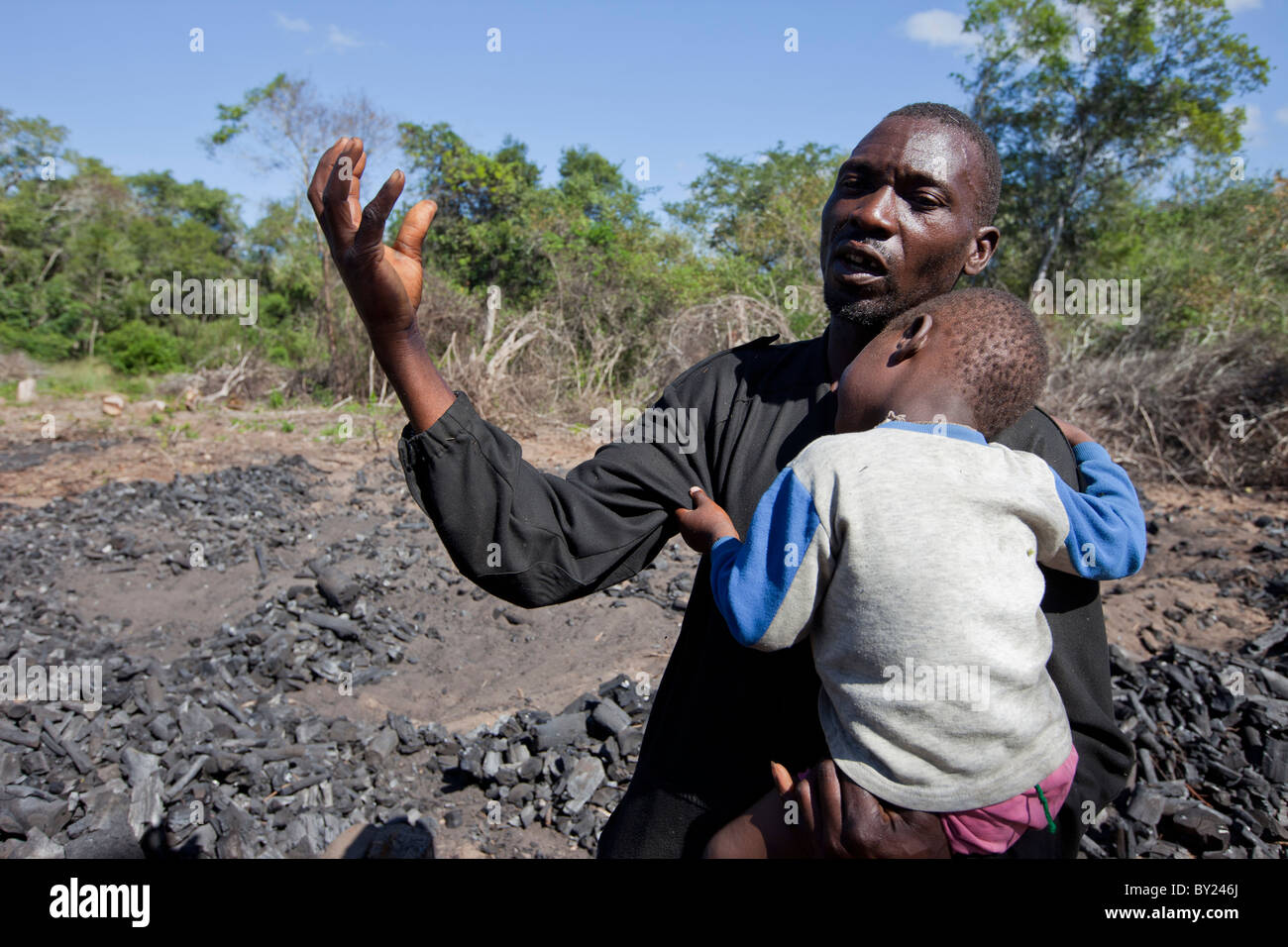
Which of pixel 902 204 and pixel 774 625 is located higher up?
pixel 902 204

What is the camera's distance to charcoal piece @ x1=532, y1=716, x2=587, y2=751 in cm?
372

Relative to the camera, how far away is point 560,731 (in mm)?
3791

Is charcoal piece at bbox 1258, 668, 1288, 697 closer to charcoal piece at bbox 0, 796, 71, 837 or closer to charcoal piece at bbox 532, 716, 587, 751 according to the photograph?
charcoal piece at bbox 532, 716, 587, 751

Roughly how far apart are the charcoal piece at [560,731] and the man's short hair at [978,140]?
116 inches

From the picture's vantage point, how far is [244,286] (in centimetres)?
2239

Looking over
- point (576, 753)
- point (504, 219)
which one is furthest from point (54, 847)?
point (504, 219)

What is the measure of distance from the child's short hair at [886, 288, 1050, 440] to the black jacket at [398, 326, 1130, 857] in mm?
157

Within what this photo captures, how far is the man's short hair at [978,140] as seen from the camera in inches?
56.8

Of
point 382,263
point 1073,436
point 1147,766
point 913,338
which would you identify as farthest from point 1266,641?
point 382,263

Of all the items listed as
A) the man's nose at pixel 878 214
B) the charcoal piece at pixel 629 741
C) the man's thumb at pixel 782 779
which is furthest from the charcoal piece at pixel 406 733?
the man's nose at pixel 878 214

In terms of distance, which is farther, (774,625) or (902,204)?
(902,204)
